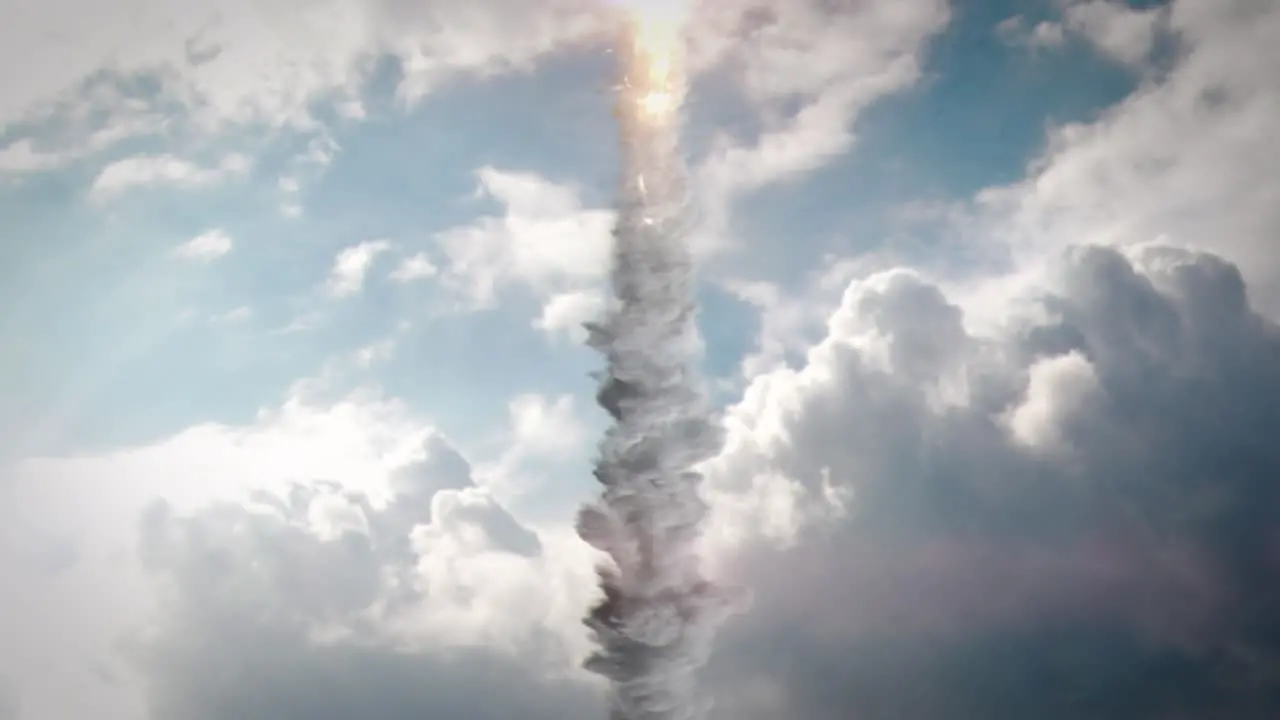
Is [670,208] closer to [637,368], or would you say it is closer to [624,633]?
[637,368]

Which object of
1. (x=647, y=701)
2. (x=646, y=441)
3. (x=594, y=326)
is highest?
(x=594, y=326)

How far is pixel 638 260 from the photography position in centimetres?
5131

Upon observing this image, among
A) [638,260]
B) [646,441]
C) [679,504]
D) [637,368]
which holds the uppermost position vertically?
[638,260]

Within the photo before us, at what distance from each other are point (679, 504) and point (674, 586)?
5739 millimetres

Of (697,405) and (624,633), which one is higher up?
(697,405)

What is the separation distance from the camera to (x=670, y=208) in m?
51.1

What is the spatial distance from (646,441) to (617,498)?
4.59m

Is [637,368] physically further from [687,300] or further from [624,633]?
[624,633]

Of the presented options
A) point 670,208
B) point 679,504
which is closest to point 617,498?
point 679,504

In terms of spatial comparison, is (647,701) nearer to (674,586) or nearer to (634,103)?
(674,586)

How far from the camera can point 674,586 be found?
5203cm

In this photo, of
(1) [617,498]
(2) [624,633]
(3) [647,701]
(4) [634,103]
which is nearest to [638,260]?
(4) [634,103]

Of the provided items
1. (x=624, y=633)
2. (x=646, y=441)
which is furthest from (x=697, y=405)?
(x=624, y=633)

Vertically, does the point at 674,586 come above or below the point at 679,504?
below
